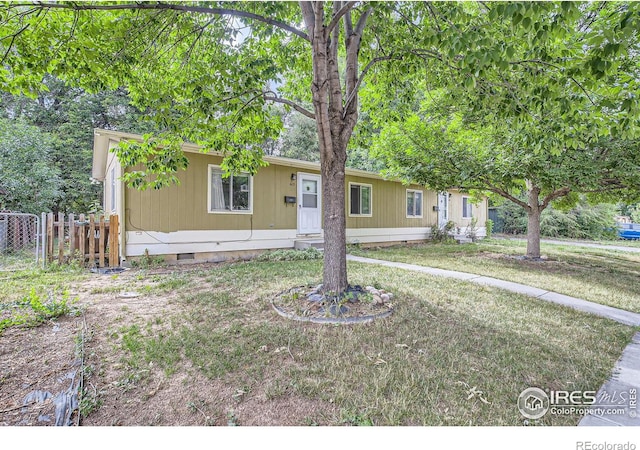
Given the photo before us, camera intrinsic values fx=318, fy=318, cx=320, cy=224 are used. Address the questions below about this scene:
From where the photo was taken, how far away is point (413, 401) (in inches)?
77.0

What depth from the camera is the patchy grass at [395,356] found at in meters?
1.94

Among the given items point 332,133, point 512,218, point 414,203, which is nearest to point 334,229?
point 332,133

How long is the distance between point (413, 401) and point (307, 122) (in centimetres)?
1775

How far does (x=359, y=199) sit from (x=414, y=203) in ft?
10.5

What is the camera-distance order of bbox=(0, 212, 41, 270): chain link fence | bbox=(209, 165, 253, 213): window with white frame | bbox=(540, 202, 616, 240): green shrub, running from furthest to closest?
bbox=(540, 202, 616, 240): green shrub
bbox=(209, 165, 253, 213): window with white frame
bbox=(0, 212, 41, 270): chain link fence

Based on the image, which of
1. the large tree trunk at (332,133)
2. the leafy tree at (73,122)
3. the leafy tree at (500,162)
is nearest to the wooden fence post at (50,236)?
the large tree trunk at (332,133)

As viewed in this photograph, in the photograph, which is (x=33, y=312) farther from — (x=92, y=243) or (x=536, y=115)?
(x=536, y=115)

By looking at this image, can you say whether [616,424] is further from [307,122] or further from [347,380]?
[307,122]

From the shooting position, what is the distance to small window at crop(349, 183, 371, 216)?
10594mm

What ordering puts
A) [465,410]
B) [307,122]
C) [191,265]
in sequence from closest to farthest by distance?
[465,410] < [191,265] < [307,122]

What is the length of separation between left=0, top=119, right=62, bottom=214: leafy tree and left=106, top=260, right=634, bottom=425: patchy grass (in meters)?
11.1

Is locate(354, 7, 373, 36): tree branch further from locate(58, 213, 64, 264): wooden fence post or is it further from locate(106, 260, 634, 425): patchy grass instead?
locate(58, 213, 64, 264): wooden fence post

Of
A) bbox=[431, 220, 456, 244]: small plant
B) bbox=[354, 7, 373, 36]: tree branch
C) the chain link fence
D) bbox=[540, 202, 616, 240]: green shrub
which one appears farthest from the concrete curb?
bbox=[540, 202, 616, 240]: green shrub
